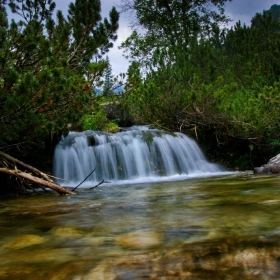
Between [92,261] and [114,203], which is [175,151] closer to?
[114,203]

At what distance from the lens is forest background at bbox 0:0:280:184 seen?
4465 millimetres

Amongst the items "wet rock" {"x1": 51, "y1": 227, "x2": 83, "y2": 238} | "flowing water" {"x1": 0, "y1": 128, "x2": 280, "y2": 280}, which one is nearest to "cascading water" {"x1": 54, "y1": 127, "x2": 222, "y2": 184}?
"flowing water" {"x1": 0, "y1": 128, "x2": 280, "y2": 280}

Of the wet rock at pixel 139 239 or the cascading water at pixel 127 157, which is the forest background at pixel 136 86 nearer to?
the cascading water at pixel 127 157

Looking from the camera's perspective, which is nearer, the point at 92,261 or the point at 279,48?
the point at 92,261

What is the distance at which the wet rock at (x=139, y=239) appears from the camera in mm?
2156

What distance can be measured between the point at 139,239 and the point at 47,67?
111 inches

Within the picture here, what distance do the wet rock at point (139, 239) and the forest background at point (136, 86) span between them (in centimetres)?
251

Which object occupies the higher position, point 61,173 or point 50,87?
point 50,87

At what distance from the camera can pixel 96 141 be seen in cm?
952

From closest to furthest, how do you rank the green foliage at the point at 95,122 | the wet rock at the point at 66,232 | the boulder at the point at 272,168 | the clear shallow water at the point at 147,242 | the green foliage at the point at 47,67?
the clear shallow water at the point at 147,242 < the wet rock at the point at 66,232 < the green foliage at the point at 47,67 < the boulder at the point at 272,168 < the green foliage at the point at 95,122

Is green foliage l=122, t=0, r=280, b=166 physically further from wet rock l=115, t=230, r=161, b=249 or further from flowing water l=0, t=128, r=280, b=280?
wet rock l=115, t=230, r=161, b=249

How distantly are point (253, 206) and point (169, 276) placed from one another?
6.34 feet

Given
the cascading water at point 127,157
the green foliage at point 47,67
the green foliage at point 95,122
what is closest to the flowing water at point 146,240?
the green foliage at point 47,67

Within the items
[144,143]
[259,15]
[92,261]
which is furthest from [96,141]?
[259,15]
